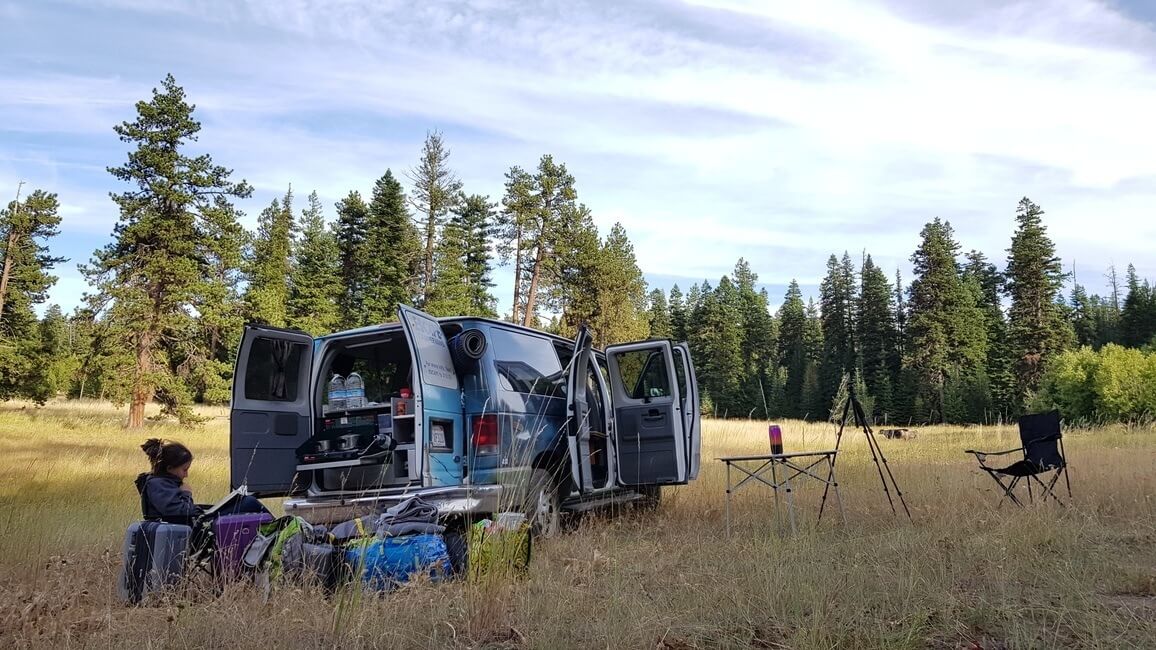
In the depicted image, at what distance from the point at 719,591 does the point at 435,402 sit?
250 centimetres

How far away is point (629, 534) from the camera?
20.9 feet

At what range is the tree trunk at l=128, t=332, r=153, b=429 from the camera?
79.3ft

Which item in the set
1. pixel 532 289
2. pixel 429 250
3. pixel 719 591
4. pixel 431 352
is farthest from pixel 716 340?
pixel 719 591

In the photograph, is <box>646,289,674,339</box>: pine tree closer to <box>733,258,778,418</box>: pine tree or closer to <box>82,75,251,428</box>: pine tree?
<box>733,258,778,418</box>: pine tree

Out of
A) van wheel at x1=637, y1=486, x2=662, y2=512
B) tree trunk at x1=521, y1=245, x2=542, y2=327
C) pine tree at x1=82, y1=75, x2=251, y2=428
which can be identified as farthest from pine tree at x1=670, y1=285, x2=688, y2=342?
van wheel at x1=637, y1=486, x2=662, y2=512

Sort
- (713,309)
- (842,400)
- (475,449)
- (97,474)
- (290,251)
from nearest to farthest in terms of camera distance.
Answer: (475,449) < (842,400) < (97,474) < (290,251) < (713,309)

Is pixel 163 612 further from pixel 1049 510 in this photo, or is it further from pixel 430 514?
pixel 1049 510

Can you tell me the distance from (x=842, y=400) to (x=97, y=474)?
10.8 metres

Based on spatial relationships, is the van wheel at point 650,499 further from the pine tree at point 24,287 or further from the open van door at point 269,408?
the pine tree at point 24,287

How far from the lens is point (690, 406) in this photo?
24.2 ft

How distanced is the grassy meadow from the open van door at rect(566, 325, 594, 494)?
0.49 m

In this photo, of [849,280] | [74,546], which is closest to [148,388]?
[74,546]

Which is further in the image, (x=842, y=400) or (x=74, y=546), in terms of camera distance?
(x=842, y=400)

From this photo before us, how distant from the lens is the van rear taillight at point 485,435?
561cm
